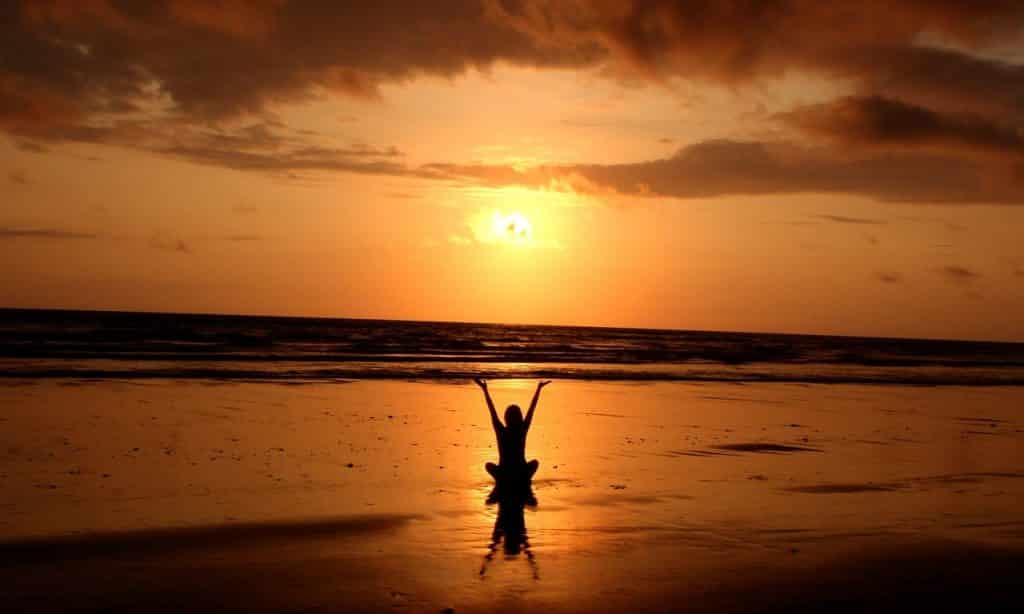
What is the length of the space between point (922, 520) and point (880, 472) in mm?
3652

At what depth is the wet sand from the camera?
818cm

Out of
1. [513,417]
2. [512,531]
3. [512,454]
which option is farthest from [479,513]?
[513,417]

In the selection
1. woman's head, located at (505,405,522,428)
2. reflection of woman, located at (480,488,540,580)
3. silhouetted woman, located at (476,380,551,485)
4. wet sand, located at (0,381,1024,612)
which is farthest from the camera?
woman's head, located at (505,405,522,428)

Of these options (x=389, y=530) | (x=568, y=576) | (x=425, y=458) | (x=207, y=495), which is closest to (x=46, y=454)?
(x=207, y=495)

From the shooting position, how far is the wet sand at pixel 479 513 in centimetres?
818

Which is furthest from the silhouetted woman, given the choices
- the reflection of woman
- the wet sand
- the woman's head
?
the wet sand

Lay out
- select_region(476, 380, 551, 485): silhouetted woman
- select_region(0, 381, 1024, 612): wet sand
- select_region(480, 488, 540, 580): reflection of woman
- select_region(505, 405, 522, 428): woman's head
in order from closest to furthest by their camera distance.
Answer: select_region(0, 381, 1024, 612): wet sand → select_region(480, 488, 540, 580): reflection of woman → select_region(476, 380, 551, 485): silhouetted woman → select_region(505, 405, 522, 428): woman's head

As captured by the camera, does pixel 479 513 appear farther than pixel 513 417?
No

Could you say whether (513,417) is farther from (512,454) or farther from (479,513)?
(479,513)

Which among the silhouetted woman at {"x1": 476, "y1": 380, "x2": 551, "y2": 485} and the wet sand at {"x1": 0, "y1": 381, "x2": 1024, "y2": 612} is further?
the silhouetted woman at {"x1": 476, "y1": 380, "x2": 551, "y2": 485}

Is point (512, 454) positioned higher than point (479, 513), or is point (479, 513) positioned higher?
point (512, 454)

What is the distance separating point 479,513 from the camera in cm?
1122

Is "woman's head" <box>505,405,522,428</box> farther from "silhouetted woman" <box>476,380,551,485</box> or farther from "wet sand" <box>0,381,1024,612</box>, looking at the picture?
"wet sand" <box>0,381,1024,612</box>

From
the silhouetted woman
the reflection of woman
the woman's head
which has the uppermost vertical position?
the woman's head
